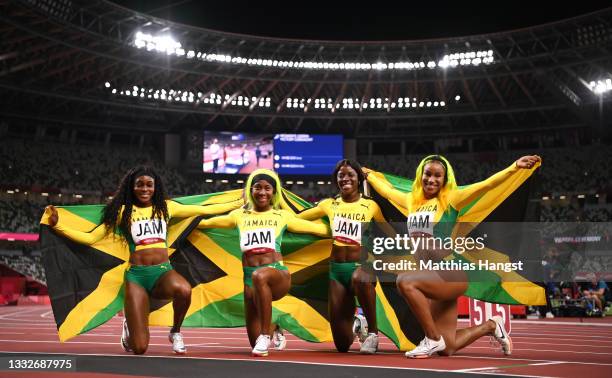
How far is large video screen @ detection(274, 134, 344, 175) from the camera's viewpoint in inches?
1626

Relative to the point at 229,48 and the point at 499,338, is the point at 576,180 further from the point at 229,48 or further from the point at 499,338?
the point at 499,338

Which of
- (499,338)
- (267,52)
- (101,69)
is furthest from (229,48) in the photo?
(499,338)

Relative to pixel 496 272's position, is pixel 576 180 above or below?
above

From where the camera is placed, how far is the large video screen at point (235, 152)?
4091cm

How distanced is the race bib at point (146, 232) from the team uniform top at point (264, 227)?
0.93 meters

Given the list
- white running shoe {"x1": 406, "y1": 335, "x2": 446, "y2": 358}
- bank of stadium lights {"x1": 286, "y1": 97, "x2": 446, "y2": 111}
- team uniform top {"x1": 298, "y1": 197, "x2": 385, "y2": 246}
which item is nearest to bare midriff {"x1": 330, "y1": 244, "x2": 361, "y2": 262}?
team uniform top {"x1": 298, "y1": 197, "x2": 385, "y2": 246}

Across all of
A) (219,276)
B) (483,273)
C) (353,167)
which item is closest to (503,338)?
(483,273)

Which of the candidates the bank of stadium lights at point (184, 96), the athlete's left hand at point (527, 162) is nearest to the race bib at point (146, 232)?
the athlete's left hand at point (527, 162)

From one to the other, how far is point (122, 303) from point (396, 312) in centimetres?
347

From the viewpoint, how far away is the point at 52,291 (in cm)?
877

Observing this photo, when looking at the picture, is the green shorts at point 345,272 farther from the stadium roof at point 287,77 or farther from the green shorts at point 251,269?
the stadium roof at point 287,77

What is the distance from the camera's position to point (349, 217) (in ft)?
28.1

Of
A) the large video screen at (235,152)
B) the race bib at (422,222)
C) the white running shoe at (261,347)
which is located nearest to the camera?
the white running shoe at (261,347)

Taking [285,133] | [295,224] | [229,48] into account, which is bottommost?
[295,224]
